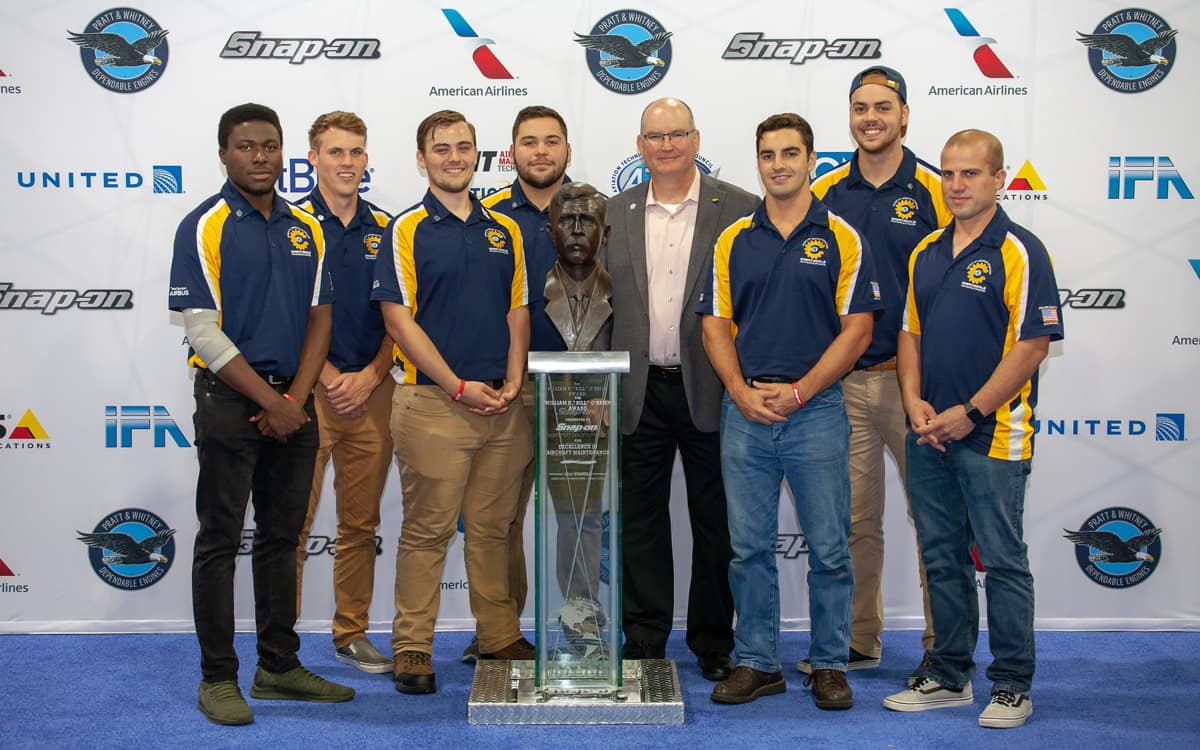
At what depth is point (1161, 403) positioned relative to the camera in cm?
465

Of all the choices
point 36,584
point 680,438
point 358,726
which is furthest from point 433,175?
point 36,584

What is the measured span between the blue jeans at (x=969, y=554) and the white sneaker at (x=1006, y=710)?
3cm

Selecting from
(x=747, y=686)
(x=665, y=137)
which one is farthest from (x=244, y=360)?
(x=747, y=686)

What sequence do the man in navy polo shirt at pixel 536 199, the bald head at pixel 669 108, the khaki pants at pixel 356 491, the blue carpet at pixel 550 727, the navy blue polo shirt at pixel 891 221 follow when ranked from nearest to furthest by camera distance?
the blue carpet at pixel 550 727
the bald head at pixel 669 108
the navy blue polo shirt at pixel 891 221
the man in navy polo shirt at pixel 536 199
the khaki pants at pixel 356 491

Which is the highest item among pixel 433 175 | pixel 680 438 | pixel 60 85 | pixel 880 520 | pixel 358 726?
pixel 60 85

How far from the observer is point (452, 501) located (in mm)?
3861

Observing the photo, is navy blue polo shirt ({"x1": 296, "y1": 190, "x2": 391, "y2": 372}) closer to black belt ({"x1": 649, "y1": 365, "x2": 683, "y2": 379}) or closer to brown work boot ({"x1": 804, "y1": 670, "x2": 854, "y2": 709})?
black belt ({"x1": 649, "y1": 365, "x2": 683, "y2": 379})

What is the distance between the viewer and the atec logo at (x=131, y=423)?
4648mm

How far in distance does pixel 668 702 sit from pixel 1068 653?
1827 millimetres

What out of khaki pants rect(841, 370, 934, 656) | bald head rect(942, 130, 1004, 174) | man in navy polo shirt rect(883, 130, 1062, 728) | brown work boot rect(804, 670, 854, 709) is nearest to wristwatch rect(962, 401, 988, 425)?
man in navy polo shirt rect(883, 130, 1062, 728)

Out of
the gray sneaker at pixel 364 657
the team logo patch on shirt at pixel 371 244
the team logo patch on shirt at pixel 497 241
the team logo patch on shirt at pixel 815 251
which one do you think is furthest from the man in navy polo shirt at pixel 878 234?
the team logo patch on shirt at pixel 371 244

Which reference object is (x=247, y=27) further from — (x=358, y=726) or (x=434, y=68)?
(x=358, y=726)

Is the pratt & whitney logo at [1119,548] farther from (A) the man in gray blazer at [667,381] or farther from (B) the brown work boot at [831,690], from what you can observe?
(A) the man in gray blazer at [667,381]

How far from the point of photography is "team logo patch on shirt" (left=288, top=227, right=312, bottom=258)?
3551 millimetres
